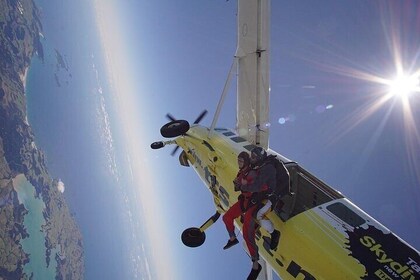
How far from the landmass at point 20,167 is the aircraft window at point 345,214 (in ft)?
203

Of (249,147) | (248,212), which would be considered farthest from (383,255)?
(249,147)

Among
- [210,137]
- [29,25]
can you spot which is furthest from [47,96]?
[210,137]

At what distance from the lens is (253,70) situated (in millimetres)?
9984

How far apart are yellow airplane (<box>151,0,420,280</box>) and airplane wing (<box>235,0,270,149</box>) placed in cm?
3

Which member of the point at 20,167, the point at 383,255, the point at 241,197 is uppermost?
the point at 20,167

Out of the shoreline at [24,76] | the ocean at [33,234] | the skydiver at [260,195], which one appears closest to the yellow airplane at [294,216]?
the skydiver at [260,195]

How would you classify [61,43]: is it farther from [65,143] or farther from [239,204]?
[239,204]

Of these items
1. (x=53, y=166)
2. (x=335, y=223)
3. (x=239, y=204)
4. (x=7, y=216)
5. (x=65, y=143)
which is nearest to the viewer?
(x=335, y=223)

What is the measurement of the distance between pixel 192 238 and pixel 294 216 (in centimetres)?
349

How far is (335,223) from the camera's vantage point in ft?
15.7

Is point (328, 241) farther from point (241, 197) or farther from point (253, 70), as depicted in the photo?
point (253, 70)

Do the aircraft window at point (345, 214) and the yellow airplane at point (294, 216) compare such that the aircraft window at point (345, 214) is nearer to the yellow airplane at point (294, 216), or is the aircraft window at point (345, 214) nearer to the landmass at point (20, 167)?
the yellow airplane at point (294, 216)

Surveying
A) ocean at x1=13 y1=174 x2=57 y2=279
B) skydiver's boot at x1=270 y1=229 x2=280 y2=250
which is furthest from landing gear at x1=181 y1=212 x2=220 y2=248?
ocean at x1=13 y1=174 x2=57 y2=279

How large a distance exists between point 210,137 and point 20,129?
239 ft
